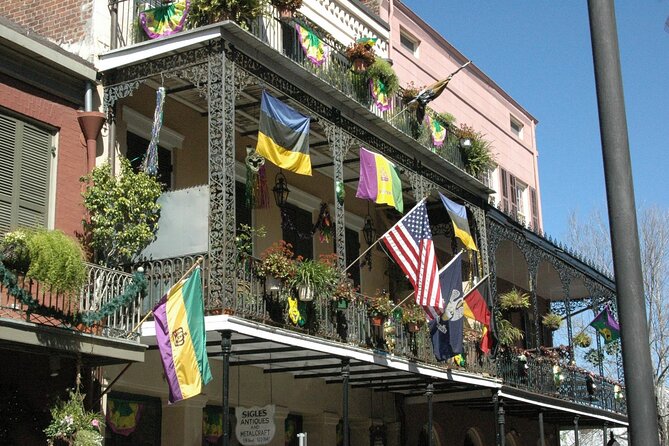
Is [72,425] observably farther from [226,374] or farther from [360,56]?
[360,56]

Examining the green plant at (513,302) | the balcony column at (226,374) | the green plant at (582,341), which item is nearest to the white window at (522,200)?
the green plant at (582,341)

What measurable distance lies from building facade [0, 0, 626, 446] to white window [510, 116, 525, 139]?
4550mm

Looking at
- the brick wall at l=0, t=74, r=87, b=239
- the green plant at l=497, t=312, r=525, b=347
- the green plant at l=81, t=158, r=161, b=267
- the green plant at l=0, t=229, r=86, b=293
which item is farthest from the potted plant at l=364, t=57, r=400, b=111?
the green plant at l=0, t=229, r=86, b=293

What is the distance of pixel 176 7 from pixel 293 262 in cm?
397

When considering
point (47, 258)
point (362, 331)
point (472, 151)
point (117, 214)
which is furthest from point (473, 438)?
point (47, 258)

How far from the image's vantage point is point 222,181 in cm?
1262

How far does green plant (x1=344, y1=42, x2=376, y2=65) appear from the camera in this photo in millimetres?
16594

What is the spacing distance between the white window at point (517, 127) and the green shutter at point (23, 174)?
19.1 meters

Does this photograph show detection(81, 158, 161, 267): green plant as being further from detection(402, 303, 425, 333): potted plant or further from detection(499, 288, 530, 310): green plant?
detection(499, 288, 530, 310): green plant

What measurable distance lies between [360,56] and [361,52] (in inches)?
2.7

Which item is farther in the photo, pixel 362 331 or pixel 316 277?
pixel 362 331

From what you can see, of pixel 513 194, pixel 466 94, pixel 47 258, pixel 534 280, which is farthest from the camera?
pixel 513 194

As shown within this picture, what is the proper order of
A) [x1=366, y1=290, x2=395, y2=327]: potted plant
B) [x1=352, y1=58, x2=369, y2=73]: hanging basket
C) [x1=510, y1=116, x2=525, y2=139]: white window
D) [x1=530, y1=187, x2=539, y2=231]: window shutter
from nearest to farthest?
1. [x1=366, y1=290, x2=395, y2=327]: potted plant
2. [x1=352, y1=58, x2=369, y2=73]: hanging basket
3. [x1=530, y1=187, x2=539, y2=231]: window shutter
4. [x1=510, y1=116, x2=525, y2=139]: white window

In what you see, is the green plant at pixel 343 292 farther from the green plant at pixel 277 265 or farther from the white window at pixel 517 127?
the white window at pixel 517 127
